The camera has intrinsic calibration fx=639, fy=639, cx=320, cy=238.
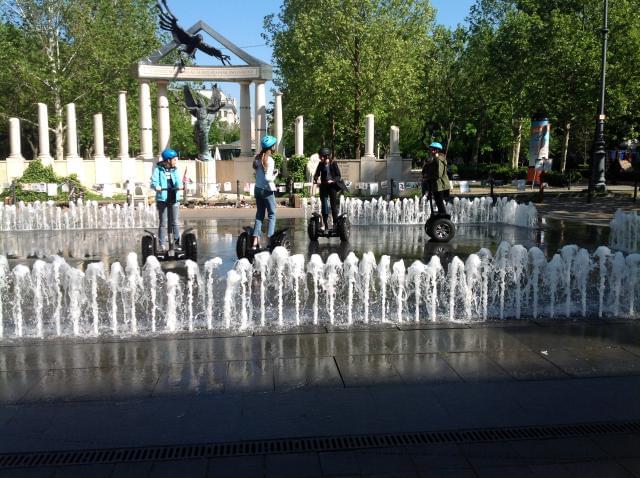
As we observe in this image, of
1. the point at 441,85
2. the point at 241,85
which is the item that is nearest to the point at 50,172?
the point at 241,85

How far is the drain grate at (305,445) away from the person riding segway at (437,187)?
904 centimetres

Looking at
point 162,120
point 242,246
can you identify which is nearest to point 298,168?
point 162,120

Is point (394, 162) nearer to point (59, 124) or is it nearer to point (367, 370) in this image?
point (59, 124)

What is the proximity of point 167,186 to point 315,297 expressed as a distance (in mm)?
4435

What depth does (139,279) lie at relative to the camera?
8.29 meters

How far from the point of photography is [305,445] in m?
4.23

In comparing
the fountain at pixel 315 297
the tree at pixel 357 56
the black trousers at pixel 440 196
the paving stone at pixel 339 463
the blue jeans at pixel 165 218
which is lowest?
the paving stone at pixel 339 463

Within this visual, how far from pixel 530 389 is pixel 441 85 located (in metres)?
52.6

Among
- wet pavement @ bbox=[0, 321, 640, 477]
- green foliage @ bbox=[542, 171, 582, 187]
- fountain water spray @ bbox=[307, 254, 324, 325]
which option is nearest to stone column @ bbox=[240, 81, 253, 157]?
green foliage @ bbox=[542, 171, 582, 187]

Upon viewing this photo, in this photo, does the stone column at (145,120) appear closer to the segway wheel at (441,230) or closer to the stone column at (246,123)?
the stone column at (246,123)

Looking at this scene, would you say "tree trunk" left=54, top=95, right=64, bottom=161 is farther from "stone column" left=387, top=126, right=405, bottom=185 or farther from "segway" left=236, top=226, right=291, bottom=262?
"segway" left=236, top=226, right=291, bottom=262

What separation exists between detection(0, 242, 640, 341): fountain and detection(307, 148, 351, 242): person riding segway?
4.27 metres

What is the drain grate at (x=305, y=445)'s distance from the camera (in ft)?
13.3

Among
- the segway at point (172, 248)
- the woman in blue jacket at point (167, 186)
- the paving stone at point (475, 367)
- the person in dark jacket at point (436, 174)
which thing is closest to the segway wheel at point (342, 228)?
the person in dark jacket at point (436, 174)
